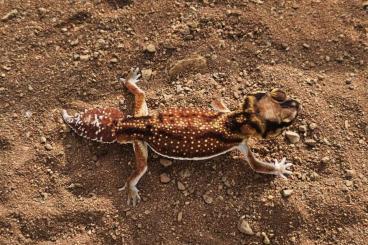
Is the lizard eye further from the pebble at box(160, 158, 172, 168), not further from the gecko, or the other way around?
the pebble at box(160, 158, 172, 168)

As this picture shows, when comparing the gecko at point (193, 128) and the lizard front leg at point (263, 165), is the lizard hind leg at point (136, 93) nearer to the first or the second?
the gecko at point (193, 128)

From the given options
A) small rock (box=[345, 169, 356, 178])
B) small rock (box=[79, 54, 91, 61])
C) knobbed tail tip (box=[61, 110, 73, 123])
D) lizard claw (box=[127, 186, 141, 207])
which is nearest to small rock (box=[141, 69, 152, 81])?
small rock (box=[79, 54, 91, 61])

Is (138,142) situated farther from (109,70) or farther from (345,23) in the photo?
(345,23)

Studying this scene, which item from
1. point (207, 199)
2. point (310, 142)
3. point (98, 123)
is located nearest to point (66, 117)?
point (98, 123)

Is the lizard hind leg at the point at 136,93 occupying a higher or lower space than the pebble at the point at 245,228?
higher

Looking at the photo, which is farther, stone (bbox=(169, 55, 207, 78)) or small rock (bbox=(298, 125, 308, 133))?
stone (bbox=(169, 55, 207, 78))

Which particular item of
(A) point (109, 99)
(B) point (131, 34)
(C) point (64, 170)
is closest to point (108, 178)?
(C) point (64, 170)

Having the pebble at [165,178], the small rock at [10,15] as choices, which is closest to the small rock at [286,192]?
the pebble at [165,178]
